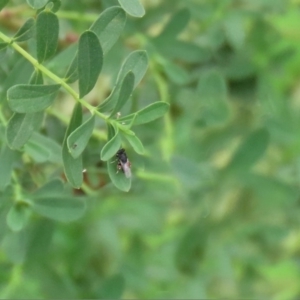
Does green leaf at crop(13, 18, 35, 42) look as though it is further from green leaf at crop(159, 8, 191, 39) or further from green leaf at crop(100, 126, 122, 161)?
green leaf at crop(159, 8, 191, 39)

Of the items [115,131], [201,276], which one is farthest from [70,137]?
[201,276]

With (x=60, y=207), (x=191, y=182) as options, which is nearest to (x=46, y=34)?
(x=60, y=207)

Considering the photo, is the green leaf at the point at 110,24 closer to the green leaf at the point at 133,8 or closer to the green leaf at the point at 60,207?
the green leaf at the point at 133,8

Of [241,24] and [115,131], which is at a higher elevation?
[115,131]

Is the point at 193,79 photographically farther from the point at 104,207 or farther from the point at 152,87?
the point at 104,207

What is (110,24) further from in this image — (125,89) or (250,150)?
(250,150)
